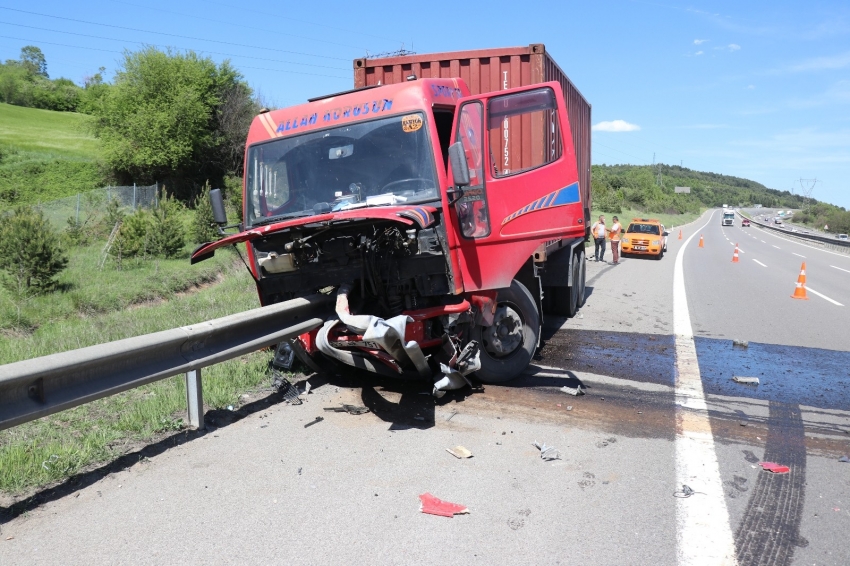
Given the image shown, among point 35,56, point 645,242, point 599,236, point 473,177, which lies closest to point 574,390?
point 473,177

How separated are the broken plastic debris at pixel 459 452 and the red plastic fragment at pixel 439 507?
72cm

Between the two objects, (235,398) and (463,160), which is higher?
(463,160)

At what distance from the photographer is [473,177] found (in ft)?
19.8

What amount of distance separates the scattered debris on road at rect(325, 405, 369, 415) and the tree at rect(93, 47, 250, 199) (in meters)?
34.5

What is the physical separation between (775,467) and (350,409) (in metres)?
3.22

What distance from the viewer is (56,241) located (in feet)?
48.5

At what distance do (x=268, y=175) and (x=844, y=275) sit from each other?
21209mm

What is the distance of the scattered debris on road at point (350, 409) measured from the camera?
5648 mm

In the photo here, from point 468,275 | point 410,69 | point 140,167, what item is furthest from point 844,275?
point 140,167

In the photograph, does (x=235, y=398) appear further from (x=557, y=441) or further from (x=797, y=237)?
(x=797, y=237)

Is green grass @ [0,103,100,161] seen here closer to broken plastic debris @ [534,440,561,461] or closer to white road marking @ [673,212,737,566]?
white road marking @ [673,212,737,566]

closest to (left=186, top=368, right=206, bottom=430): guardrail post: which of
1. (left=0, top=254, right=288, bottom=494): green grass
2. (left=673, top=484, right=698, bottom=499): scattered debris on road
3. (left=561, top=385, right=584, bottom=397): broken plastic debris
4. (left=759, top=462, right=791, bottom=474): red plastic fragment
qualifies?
(left=0, top=254, right=288, bottom=494): green grass

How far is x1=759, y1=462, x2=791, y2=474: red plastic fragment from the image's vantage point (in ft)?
14.4

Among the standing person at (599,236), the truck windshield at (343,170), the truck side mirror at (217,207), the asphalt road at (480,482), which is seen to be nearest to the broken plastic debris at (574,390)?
the asphalt road at (480,482)
